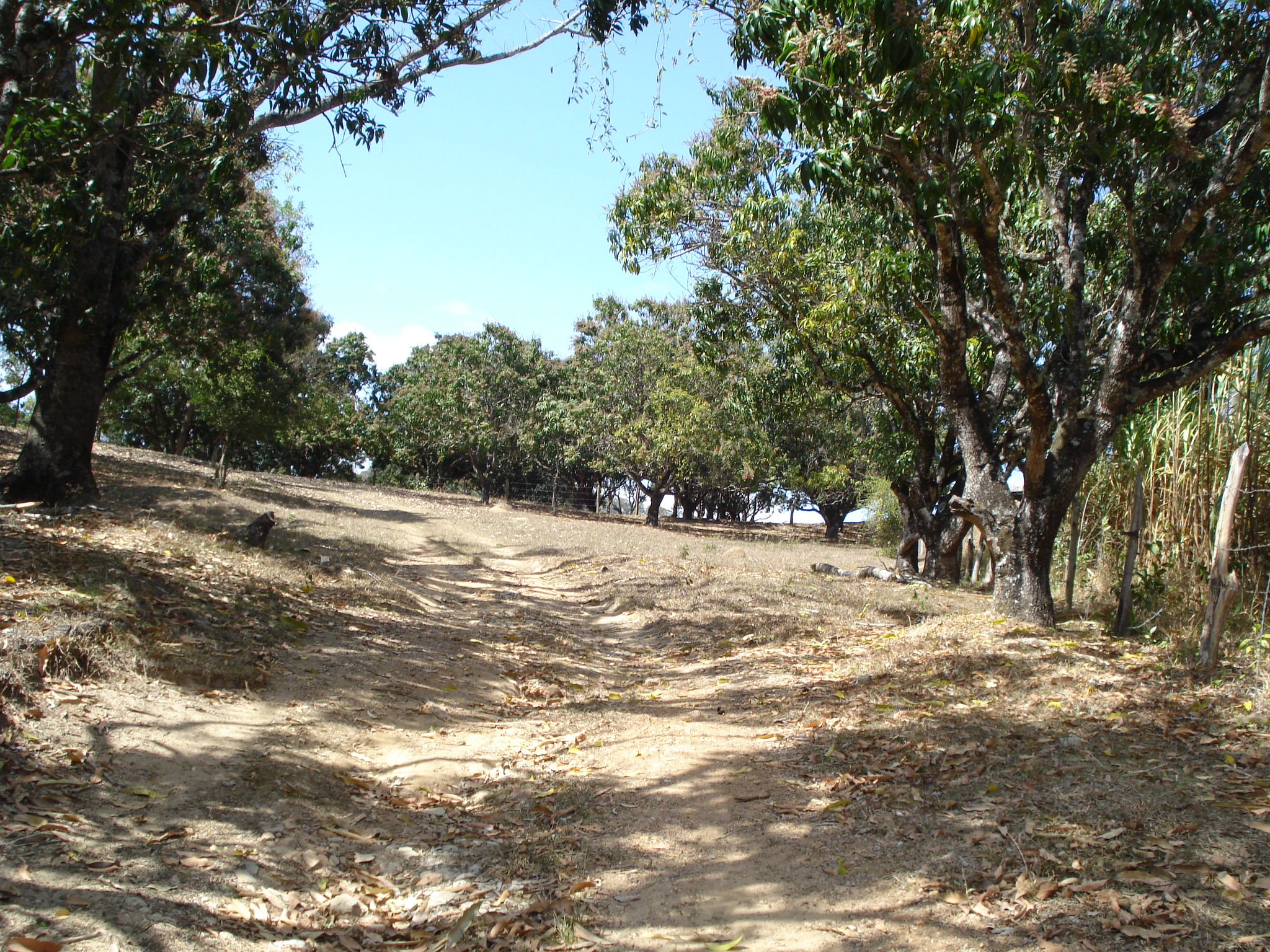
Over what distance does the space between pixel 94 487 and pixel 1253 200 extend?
13.4 meters

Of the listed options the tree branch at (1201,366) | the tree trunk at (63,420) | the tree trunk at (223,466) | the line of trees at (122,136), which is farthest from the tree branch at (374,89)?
the tree trunk at (223,466)

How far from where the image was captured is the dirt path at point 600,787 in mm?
3389

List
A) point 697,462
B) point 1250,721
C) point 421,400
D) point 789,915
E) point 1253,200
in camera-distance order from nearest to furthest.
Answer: point 789,915, point 1250,721, point 1253,200, point 697,462, point 421,400

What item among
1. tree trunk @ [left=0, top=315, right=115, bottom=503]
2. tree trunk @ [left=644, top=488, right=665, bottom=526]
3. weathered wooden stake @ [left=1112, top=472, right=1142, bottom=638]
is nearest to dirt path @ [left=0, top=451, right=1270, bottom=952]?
weathered wooden stake @ [left=1112, top=472, right=1142, bottom=638]

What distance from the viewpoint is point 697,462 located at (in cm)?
A: 2914

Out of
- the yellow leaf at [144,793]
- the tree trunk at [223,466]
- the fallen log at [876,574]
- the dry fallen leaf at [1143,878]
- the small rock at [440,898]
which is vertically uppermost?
the tree trunk at [223,466]

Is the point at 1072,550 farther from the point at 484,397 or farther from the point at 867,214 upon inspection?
the point at 484,397

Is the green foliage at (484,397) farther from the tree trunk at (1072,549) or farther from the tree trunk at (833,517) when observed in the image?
the tree trunk at (1072,549)

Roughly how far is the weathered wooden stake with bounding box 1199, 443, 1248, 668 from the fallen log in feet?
25.5

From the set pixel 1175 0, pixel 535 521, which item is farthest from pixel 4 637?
pixel 535 521

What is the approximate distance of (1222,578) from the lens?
605 cm

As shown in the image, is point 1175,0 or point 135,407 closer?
point 1175,0

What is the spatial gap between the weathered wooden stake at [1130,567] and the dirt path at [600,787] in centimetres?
28

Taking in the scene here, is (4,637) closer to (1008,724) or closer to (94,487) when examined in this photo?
(1008,724)
